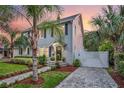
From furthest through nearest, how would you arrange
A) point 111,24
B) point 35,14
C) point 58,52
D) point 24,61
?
point 58,52
point 24,61
point 111,24
point 35,14

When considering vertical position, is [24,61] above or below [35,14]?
below

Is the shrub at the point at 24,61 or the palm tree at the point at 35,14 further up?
the palm tree at the point at 35,14

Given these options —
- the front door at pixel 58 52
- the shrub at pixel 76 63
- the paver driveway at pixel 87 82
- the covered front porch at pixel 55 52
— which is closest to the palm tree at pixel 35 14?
the paver driveway at pixel 87 82

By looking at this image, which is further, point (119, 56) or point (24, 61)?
point (24, 61)

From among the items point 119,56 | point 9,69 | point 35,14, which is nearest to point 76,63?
point 119,56

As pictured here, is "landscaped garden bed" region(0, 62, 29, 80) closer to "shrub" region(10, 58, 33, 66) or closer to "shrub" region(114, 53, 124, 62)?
"shrub" region(10, 58, 33, 66)

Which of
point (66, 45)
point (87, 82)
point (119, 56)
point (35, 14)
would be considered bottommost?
point (87, 82)

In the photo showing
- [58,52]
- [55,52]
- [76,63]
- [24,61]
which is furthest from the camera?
[58,52]

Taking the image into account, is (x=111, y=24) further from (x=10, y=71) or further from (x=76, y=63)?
(x=10, y=71)

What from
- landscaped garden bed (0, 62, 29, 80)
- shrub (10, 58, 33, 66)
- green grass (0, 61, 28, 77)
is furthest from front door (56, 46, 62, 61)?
landscaped garden bed (0, 62, 29, 80)

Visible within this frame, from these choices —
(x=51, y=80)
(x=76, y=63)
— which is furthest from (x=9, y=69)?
(x=76, y=63)

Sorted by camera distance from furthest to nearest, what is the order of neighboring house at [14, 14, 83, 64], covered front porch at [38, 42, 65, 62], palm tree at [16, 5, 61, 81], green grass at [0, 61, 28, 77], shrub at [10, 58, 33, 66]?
covered front porch at [38, 42, 65, 62] → neighboring house at [14, 14, 83, 64] → shrub at [10, 58, 33, 66] → green grass at [0, 61, 28, 77] → palm tree at [16, 5, 61, 81]

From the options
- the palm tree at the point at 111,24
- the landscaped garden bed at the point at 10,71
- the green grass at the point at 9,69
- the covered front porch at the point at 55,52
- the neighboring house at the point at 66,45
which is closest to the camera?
the landscaped garden bed at the point at 10,71

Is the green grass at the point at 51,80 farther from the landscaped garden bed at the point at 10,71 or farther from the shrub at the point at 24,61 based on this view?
the shrub at the point at 24,61
